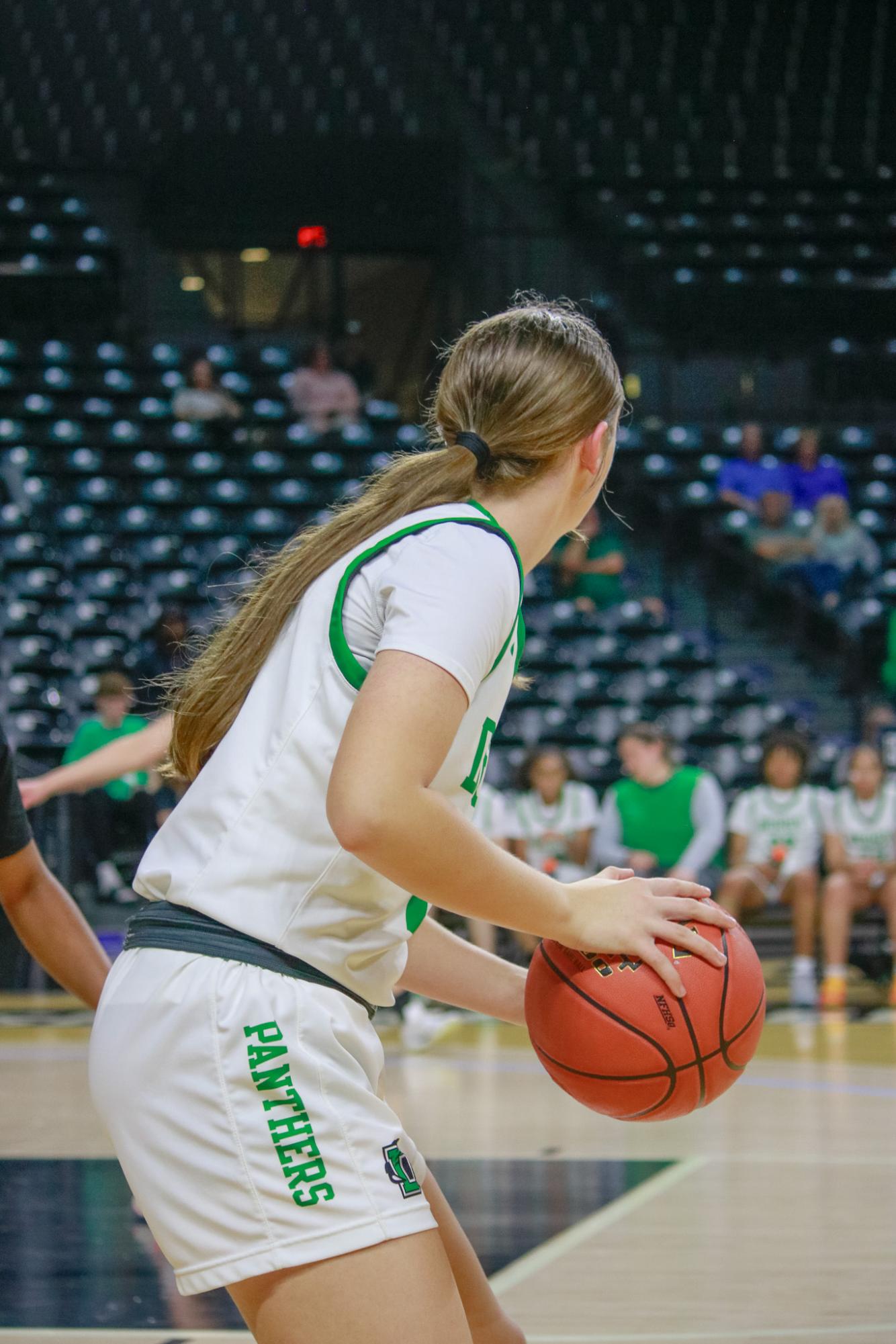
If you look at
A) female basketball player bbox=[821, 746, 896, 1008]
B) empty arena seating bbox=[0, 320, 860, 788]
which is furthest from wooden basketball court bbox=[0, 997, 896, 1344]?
empty arena seating bbox=[0, 320, 860, 788]

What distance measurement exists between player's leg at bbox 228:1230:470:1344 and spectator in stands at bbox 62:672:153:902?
6742 millimetres

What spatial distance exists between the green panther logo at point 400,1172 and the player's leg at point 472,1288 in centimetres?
30

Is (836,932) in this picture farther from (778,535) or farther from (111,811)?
(778,535)

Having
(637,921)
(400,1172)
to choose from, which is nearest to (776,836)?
(637,921)

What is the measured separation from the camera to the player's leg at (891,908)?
791cm

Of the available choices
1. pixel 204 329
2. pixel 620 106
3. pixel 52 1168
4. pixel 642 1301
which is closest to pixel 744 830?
pixel 52 1168

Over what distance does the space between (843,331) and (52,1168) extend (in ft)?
36.7

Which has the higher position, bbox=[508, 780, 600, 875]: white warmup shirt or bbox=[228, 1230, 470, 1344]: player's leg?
bbox=[228, 1230, 470, 1344]: player's leg

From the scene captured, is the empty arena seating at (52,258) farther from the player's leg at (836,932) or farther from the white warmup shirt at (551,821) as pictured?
the player's leg at (836,932)

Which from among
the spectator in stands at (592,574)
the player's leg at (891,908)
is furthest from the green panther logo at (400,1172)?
the spectator in stands at (592,574)

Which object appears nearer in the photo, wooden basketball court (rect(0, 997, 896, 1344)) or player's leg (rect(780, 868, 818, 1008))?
wooden basketball court (rect(0, 997, 896, 1344))

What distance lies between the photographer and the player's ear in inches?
65.6

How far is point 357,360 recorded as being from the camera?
1438 centimetres

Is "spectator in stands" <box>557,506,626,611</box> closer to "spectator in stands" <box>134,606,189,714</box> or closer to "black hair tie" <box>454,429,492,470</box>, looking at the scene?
"spectator in stands" <box>134,606,189,714</box>
